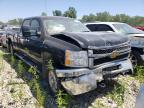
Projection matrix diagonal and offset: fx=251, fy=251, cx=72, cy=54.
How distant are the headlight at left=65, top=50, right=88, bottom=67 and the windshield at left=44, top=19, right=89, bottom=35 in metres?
1.34

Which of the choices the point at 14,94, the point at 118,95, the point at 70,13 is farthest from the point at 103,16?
the point at 118,95

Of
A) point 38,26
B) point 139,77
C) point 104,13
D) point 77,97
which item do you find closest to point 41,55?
point 38,26

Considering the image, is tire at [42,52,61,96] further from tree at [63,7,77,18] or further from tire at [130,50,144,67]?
tree at [63,7,77,18]

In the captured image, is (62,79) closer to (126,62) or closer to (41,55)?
(41,55)

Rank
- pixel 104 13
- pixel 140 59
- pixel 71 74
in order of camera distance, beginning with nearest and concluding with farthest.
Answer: pixel 71 74 < pixel 140 59 < pixel 104 13

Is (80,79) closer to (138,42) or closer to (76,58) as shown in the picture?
(76,58)

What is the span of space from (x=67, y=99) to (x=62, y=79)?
0.48 meters

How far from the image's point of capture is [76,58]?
4.81 metres

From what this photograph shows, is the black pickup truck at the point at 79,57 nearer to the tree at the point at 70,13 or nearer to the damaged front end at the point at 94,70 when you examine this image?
the damaged front end at the point at 94,70

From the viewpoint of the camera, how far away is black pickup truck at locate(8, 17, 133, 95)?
15.5 feet

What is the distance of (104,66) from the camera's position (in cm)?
505

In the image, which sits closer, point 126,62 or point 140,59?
point 126,62

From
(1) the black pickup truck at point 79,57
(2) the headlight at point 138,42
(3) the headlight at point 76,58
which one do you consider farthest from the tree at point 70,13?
(3) the headlight at point 76,58

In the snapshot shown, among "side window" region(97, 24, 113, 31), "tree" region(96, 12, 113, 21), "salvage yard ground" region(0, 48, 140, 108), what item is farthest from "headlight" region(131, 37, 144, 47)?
"tree" region(96, 12, 113, 21)
